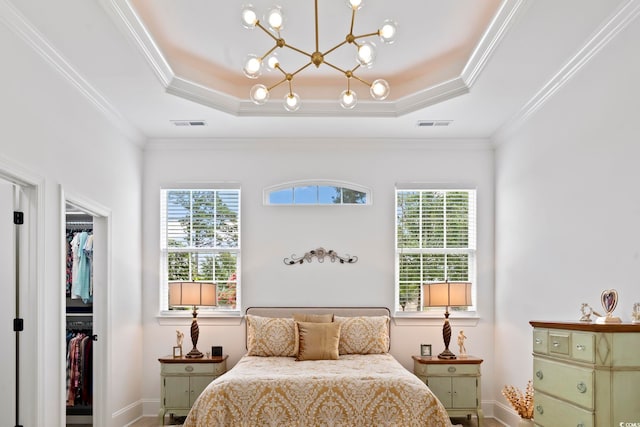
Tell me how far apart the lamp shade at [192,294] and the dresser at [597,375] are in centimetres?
363

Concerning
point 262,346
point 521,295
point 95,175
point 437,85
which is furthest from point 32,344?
point 521,295

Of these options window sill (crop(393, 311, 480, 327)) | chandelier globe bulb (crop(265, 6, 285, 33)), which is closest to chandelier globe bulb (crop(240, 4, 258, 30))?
chandelier globe bulb (crop(265, 6, 285, 33))

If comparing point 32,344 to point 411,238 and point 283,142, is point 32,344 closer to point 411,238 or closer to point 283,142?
point 283,142

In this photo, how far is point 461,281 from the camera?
6.80 metres

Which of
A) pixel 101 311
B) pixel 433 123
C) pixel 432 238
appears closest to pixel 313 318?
pixel 432 238

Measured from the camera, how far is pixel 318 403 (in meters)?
4.64

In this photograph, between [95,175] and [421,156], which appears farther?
[421,156]

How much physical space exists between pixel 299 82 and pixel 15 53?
2.60m

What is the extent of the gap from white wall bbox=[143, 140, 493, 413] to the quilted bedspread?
6.47ft

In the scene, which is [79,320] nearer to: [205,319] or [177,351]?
[177,351]

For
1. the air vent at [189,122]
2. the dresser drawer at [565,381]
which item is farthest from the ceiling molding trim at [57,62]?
the dresser drawer at [565,381]

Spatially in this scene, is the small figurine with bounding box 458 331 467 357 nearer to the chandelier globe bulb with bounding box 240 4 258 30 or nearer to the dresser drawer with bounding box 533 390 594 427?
the dresser drawer with bounding box 533 390 594 427

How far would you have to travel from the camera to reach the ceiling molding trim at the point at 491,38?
3.71m

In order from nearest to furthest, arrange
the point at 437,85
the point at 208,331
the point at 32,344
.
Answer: the point at 32,344, the point at 437,85, the point at 208,331
